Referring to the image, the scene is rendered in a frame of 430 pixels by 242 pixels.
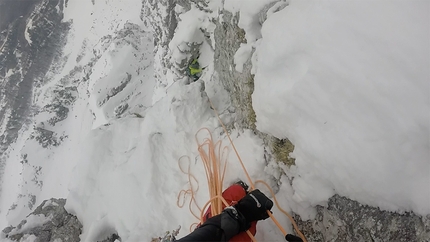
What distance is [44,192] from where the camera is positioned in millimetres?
14797

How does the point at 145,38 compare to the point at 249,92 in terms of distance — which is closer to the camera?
the point at 249,92

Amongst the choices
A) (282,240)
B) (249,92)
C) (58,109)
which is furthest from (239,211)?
(58,109)

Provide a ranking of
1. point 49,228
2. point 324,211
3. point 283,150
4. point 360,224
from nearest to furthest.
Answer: point 360,224, point 324,211, point 283,150, point 49,228

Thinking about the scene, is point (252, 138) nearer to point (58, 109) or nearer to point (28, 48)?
point (58, 109)

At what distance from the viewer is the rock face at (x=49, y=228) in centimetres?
445

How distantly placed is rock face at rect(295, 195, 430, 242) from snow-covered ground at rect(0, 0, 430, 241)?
78 mm

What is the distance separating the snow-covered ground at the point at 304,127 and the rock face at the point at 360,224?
8 centimetres

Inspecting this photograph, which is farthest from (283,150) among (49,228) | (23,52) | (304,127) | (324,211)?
(23,52)

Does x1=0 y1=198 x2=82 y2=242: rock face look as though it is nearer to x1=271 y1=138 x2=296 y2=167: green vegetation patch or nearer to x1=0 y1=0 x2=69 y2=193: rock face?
x1=271 y1=138 x2=296 y2=167: green vegetation patch

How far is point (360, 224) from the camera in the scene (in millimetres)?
2227

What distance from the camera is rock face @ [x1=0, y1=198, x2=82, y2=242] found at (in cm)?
445

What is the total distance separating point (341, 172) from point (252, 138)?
1.33m

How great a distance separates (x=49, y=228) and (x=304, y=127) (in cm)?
451

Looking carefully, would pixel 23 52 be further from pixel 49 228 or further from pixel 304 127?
pixel 304 127
